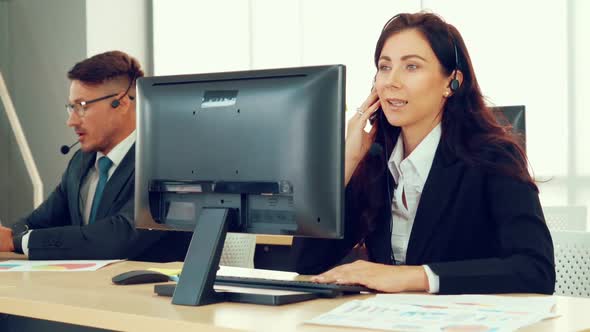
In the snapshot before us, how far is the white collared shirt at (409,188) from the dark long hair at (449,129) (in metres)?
0.04

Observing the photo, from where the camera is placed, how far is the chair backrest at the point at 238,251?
9.38 ft

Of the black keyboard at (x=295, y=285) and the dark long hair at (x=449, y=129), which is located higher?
the dark long hair at (x=449, y=129)

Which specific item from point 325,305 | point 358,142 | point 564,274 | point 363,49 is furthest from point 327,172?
point 363,49

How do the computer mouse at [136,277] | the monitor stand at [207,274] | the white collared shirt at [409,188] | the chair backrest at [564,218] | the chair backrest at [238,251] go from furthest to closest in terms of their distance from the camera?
the chair backrest at [564,218]
the chair backrest at [238,251]
the white collared shirt at [409,188]
the computer mouse at [136,277]
the monitor stand at [207,274]

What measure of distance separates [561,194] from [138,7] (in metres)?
3.20

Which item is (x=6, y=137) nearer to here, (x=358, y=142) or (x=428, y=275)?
(x=358, y=142)

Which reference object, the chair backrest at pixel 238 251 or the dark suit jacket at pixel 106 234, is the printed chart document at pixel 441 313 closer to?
the dark suit jacket at pixel 106 234

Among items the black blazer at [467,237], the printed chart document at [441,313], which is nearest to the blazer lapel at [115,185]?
the black blazer at [467,237]

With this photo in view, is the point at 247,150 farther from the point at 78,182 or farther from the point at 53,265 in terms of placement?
the point at 78,182

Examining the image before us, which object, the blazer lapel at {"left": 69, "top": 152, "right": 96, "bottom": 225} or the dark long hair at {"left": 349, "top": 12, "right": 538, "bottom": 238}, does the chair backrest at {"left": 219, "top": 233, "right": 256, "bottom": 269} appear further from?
the dark long hair at {"left": 349, "top": 12, "right": 538, "bottom": 238}

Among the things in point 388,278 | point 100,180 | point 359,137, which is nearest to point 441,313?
point 388,278

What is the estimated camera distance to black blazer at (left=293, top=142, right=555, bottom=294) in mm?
1721

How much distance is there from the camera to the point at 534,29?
15.4 feet

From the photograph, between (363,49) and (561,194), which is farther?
(363,49)
